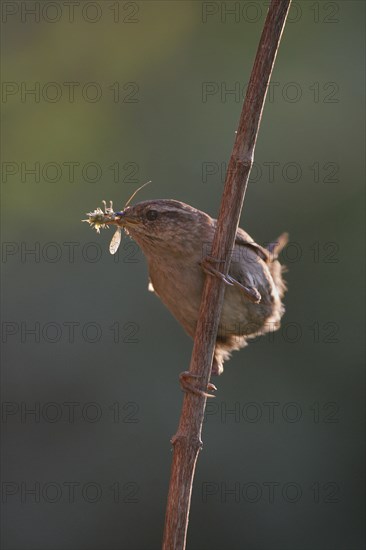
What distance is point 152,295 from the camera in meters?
5.57

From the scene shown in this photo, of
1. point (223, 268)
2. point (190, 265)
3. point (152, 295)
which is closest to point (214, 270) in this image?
point (223, 268)

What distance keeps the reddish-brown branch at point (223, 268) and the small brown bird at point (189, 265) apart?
24.4 inches

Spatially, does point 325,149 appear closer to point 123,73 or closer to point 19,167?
point 123,73

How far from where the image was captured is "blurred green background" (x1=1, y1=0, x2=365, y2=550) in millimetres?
5348

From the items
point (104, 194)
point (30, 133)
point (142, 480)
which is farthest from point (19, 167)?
point (142, 480)

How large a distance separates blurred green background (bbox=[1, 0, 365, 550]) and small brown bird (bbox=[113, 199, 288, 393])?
1.98m

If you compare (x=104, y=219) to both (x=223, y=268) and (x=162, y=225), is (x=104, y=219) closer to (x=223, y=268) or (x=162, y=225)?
(x=162, y=225)

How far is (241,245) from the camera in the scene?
339 centimetres

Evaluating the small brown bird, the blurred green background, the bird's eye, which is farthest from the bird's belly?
the blurred green background

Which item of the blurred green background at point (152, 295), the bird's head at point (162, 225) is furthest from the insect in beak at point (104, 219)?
the blurred green background at point (152, 295)

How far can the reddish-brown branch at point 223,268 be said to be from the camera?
206cm

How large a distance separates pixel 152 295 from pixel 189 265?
253 centimetres

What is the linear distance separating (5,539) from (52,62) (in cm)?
325

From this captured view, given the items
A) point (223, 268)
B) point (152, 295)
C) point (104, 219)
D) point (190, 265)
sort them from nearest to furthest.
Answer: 1. point (223, 268)
2. point (104, 219)
3. point (190, 265)
4. point (152, 295)
